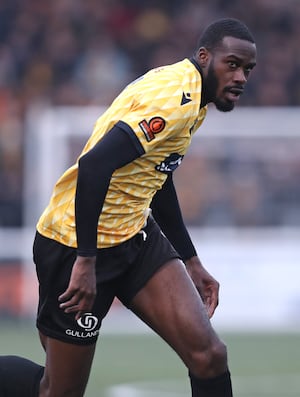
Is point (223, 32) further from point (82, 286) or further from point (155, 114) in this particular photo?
point (82, 286)

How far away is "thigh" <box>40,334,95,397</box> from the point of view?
19.2 ft

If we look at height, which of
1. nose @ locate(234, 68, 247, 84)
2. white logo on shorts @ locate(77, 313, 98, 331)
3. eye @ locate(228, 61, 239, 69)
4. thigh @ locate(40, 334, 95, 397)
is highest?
eye @ locate(228, 61, 239, 69)

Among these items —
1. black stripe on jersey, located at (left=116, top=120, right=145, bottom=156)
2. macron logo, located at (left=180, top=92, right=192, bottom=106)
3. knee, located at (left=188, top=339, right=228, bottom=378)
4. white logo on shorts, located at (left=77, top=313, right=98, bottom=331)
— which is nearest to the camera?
black stripe on jersey, located at (left=116, top=120, right=145, bottom=156)

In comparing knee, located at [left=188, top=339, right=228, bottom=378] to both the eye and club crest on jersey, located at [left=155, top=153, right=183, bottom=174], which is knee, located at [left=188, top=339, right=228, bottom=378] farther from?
the eye

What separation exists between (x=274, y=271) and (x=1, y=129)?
4029mm

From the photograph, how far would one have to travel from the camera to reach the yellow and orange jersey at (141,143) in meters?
5.42

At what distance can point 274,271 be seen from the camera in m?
14.7

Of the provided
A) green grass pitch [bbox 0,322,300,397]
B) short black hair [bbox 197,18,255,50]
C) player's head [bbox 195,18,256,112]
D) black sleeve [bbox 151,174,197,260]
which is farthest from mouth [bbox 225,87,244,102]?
green grass pitch [bbox 0,322,300,397]

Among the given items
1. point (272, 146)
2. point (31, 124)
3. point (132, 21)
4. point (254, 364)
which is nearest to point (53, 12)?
point (132, 21)

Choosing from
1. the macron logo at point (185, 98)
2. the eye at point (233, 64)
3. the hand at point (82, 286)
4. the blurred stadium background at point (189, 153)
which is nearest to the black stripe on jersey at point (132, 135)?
the macron logo at point (185, 98)

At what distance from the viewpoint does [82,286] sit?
208 inches

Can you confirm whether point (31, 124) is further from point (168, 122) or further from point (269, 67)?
point (168, 122)

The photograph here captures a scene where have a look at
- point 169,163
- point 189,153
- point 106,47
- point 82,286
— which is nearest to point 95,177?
point 82,286

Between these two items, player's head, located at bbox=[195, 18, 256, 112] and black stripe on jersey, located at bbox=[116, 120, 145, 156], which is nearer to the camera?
black stripe on jersey, located at bbox=[116, 120, 145, 156]
